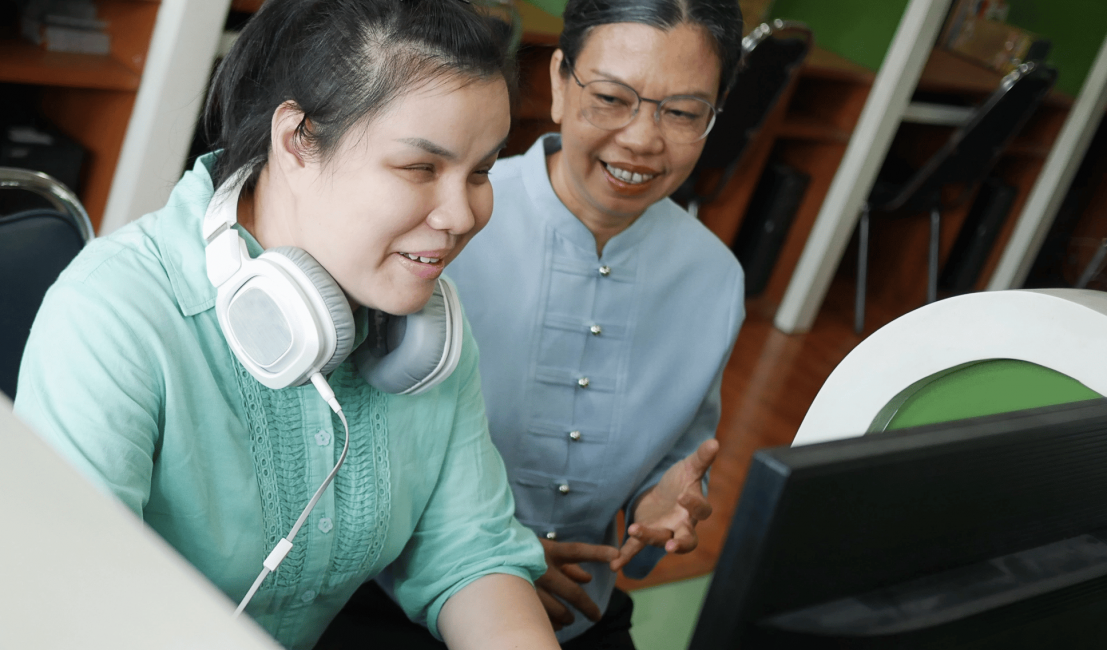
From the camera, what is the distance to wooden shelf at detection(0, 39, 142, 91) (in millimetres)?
2150

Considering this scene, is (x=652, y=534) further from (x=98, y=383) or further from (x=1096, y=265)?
(x=1096, y=265)

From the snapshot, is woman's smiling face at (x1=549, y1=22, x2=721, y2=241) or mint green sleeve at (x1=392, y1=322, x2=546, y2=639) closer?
mint green sleeve at (x1=392, y1=322, x2=546, y2=639)

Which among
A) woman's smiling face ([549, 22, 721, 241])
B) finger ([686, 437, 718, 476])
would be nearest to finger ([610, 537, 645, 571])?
finger ([686, 437, 718, 476])

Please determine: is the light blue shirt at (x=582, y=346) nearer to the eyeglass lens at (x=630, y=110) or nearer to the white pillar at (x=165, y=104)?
the eyeglass lens at (x=630, y=110)

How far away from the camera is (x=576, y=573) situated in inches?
48.7

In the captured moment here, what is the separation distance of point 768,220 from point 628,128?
283 cm

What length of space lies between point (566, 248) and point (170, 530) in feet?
2.25

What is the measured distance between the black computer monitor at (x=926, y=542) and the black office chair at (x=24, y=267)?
0.78 meters

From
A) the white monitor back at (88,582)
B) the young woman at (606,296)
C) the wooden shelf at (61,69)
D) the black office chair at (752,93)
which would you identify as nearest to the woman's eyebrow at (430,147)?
the white monitor back at (88,582)

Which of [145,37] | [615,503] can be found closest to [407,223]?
[615,503]

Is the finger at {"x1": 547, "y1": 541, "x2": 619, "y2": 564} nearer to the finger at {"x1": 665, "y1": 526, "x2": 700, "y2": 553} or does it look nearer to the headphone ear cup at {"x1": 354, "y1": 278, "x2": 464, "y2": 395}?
the finger at {"x1": 665, "y1": 526, "x2": 700, "y2": 553}

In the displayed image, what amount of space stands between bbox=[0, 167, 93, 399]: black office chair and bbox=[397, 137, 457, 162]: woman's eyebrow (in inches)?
17.0

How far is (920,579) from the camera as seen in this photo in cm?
49

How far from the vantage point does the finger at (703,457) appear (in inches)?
46.9
